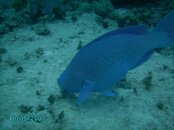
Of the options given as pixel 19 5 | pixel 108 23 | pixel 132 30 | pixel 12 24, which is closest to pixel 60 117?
pixel 132 30

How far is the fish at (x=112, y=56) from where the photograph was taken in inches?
142

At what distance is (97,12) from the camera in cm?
846

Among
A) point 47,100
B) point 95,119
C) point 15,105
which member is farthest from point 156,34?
point 15,105

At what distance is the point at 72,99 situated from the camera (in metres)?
4.28

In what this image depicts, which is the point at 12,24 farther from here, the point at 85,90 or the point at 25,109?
the point at 85,90

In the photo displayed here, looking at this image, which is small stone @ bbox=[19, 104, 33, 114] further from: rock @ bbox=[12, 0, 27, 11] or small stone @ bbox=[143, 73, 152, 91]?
rock @ bbox=[12, 0, 27, 11]

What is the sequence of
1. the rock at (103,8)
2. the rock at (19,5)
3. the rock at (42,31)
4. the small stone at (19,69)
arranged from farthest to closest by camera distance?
the rock at (19,5)
the rock at (103,8)
the rock at (42,31)
the small stone at (19,69)

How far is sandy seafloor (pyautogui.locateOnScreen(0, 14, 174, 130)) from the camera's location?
151 inches

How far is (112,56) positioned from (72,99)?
1172 millimetres

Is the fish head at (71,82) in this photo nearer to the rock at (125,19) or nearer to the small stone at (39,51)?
the small stone at (39,51)

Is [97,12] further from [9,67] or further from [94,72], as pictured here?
[94,72]

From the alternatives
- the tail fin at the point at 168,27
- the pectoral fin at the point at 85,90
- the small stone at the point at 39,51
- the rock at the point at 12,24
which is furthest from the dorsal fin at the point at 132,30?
the rock at the point at 12,24

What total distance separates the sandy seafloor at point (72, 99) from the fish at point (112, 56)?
1.79 ft

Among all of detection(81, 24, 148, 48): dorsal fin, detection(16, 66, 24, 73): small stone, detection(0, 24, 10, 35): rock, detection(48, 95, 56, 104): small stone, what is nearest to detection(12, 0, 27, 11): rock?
detection(0, 24, 10, 35): rock
